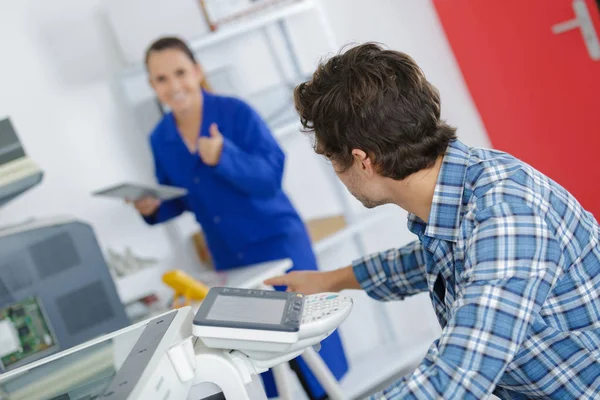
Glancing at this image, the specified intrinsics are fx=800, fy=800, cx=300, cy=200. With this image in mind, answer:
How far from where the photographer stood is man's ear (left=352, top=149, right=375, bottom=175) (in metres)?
1.20

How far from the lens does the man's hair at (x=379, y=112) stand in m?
1.17

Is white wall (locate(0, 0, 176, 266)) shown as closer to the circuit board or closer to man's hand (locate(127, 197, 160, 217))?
man's hand (locate(127, 197, 160, 217))

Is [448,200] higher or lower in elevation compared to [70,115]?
lower

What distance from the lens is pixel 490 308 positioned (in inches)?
39.4

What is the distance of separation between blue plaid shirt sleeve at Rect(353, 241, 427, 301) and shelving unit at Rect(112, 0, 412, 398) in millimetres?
1385

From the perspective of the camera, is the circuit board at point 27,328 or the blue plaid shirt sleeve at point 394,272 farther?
the circuit board at point 27,328

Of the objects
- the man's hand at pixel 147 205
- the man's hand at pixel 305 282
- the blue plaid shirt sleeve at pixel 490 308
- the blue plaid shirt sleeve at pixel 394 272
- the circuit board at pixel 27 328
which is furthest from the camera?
the man's hand at pixel 147 205

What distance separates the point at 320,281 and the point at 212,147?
0.82m

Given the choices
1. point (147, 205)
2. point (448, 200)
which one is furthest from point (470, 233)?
point (147, 205)

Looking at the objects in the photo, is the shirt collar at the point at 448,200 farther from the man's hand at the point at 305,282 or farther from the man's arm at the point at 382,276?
the man's hand at the point at 305,282

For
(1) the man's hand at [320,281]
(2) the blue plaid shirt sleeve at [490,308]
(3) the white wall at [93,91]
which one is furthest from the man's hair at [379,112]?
(3) the white wall at [93,91]

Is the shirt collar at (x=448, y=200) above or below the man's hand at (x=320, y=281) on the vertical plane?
above

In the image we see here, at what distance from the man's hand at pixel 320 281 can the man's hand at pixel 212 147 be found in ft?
2.48

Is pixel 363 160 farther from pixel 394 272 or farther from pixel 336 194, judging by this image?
pixel 336 194
